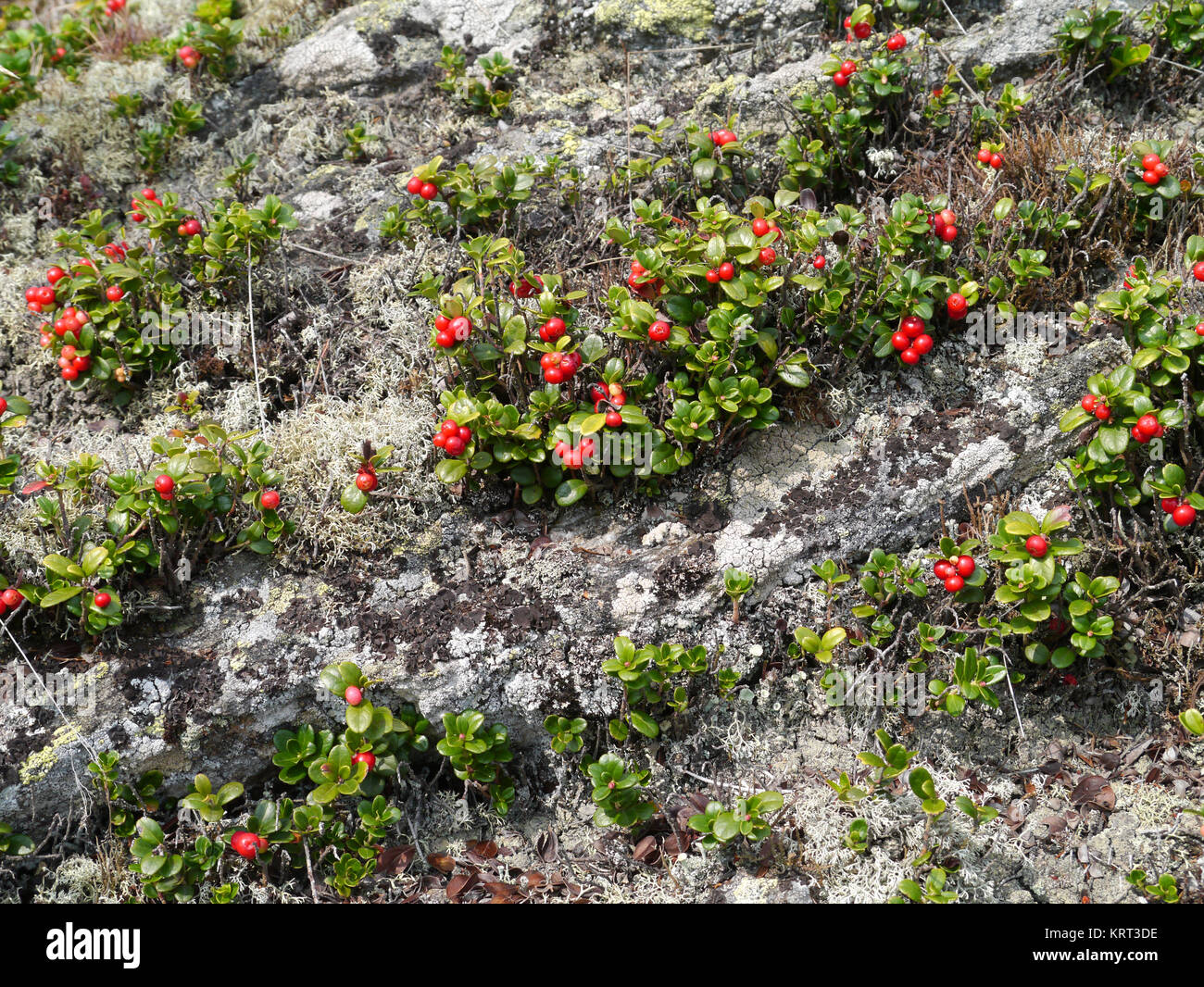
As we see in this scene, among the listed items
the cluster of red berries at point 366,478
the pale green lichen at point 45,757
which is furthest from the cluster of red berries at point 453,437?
the pale green lichen at point 45,757

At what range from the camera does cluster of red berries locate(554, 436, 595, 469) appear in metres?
3.43

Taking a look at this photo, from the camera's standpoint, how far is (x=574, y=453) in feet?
11.3

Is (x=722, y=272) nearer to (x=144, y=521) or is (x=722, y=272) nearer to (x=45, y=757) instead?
(x=144, y=521)

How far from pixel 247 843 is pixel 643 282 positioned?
2626 mm

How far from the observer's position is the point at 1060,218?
12.8 feet

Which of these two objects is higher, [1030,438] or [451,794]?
[1030,438]

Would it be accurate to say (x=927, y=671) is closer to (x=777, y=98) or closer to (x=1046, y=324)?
(x=1046, y=324)

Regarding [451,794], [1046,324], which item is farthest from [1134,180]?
Result: [451,794]

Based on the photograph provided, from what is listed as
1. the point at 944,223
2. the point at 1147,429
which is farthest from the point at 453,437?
the point at 1147,429

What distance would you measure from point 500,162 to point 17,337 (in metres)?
2.68

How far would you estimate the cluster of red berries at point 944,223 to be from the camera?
12.7 feet
